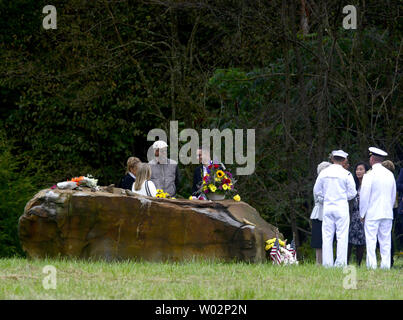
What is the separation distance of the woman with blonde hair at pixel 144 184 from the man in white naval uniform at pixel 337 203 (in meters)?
2.79

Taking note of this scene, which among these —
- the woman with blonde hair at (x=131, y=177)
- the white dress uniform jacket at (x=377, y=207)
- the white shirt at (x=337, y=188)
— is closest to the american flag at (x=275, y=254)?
the white shirt at (x=337, y=188)

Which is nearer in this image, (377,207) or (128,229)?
(128,229)

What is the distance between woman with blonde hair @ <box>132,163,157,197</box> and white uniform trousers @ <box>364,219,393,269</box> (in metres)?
3.63

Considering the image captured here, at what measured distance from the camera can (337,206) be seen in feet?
47.6

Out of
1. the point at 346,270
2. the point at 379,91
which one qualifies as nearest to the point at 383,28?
the point at 379,91

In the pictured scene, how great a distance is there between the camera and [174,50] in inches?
1046

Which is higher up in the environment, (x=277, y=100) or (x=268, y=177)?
(x=277, y=100)

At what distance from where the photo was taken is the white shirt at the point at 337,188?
14484mm

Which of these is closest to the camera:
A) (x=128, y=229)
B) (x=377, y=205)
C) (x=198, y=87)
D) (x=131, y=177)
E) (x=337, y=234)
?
(x=128, y=229)

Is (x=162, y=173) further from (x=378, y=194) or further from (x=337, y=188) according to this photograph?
(x=378, y=194)

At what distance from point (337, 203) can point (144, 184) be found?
3.19 meters

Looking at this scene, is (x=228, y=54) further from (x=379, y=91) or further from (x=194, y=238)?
(x=194, y=238)

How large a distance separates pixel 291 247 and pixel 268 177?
680 centimetres

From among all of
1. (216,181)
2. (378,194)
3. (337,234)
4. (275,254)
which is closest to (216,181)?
(216,181)
